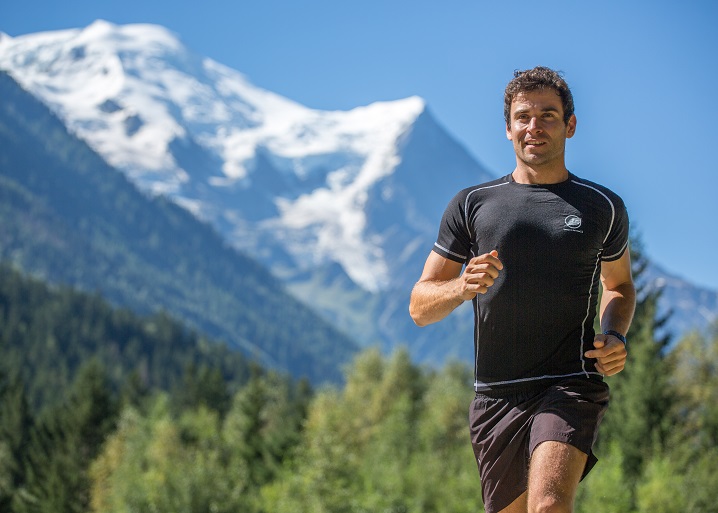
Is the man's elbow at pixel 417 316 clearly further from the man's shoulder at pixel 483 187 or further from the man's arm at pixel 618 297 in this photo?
the man's arm at pixel 618 297

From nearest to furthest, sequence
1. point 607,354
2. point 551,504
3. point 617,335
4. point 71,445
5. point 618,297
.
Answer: point 551,504 → point 607,354 → point 617,335 → point 618,297 → point 71,445

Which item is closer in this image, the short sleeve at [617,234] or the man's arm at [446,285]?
the man's arm at [446,285]

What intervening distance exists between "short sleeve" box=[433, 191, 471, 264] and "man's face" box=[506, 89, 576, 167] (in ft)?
1.76

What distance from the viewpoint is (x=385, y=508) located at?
65.8 meters

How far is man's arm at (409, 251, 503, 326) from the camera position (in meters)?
6.16

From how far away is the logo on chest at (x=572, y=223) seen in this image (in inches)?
261

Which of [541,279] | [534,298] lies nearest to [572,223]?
[541,279]

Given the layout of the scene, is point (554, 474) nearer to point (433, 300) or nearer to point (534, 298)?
point (534, 298)

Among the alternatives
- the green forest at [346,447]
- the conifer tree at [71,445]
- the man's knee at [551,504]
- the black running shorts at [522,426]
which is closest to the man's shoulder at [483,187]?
the black running shorts at [522,426]

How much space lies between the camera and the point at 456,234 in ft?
23.2

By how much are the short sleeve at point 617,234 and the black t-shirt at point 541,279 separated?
0.01 meters

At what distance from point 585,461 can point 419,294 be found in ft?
4.92

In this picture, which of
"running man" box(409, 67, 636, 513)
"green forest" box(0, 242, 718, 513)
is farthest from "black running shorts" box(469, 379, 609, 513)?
"green forest" box(0, 242, 718, 513)

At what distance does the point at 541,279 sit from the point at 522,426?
0.95 m
